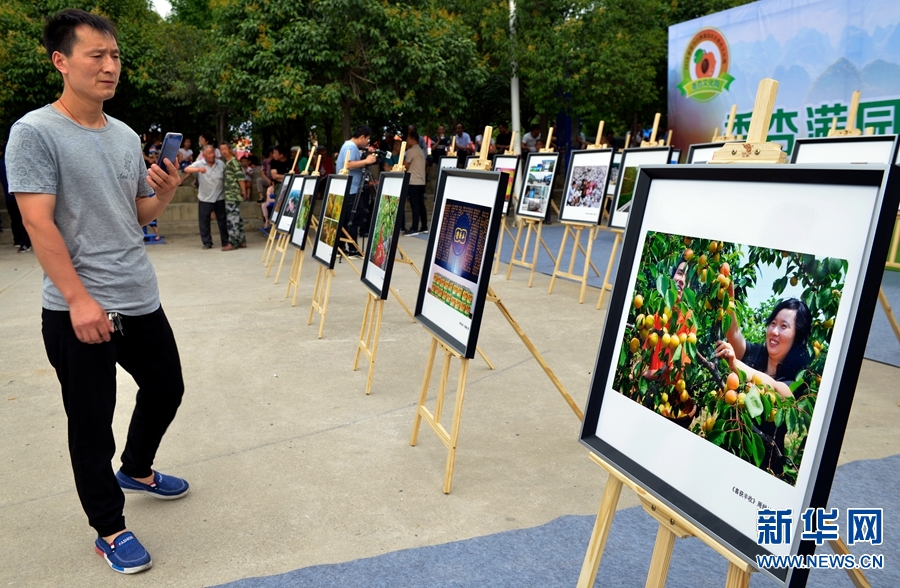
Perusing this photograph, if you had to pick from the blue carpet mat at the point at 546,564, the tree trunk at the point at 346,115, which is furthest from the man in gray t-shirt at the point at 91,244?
the tree trunk at the point at 346,115

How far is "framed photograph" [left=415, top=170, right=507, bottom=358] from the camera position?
3.00 m

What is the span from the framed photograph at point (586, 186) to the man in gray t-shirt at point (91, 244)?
5359 mm

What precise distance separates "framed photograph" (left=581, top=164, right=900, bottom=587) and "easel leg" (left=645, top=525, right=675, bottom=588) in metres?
0.13

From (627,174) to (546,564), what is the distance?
5427 mm

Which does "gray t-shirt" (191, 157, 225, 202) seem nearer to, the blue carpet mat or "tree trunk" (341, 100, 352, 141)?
"tree trunk" (341, 100, 352, 141)

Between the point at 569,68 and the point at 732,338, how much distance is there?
14.1m

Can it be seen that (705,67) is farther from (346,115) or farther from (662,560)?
(662,560)

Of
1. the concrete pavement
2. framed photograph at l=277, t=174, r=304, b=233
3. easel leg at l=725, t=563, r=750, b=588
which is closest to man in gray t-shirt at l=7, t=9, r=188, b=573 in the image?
the concrete pavement

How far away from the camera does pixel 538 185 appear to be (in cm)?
855

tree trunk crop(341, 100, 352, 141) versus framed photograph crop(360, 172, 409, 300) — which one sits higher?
tree trunk crop(341, 100, 352, 141)

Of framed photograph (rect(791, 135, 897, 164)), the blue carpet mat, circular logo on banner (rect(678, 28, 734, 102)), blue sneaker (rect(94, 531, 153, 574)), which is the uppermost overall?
circular logo on banner (rect(678, 28, 734, 102))

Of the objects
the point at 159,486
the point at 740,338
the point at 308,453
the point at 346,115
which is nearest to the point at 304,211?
the point at 308,453

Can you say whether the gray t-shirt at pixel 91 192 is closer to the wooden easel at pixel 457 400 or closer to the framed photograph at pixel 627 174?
the wooden easel at pixel 457 400

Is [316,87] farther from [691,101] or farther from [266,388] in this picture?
[266,388]
